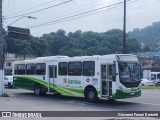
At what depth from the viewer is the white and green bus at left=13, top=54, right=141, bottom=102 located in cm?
1864

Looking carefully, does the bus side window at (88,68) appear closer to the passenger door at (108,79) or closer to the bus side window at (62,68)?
the passenger door at (108,79)

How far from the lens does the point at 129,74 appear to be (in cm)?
1898

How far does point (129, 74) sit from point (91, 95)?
8.85 feet

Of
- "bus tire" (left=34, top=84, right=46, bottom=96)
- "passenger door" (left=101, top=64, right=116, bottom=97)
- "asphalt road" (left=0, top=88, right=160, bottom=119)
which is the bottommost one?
"asphalt road" (left=0, top=88, right=160, bottom=119)

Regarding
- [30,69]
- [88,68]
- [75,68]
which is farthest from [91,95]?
[30,69]

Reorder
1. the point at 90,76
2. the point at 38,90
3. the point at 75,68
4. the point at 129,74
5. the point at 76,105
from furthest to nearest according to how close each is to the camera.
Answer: the point at 38,90
the point at 75,68
the point at 90,76
the point at 129,74
the point at 76,105

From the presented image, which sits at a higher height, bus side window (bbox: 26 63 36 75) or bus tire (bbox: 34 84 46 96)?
bus side window (bbox: 26 63 36 75)

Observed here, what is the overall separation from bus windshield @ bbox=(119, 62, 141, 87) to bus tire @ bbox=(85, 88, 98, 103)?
2.12m

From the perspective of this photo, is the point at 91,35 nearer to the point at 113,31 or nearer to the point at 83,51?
the point at 83,51

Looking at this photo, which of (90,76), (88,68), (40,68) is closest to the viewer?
(90,76)

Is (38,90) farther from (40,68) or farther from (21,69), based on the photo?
(21,69)

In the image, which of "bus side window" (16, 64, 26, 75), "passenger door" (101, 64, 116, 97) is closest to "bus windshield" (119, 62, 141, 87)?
"passenger door" (101, 64, 116, 97)

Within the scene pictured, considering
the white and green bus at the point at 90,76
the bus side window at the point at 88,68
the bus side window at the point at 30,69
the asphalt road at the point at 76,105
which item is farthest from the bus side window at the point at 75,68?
the bus side window at the point at 30,69

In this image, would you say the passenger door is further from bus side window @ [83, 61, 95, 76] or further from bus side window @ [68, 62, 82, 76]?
bus side window @ [68, 62, 82, 76]
